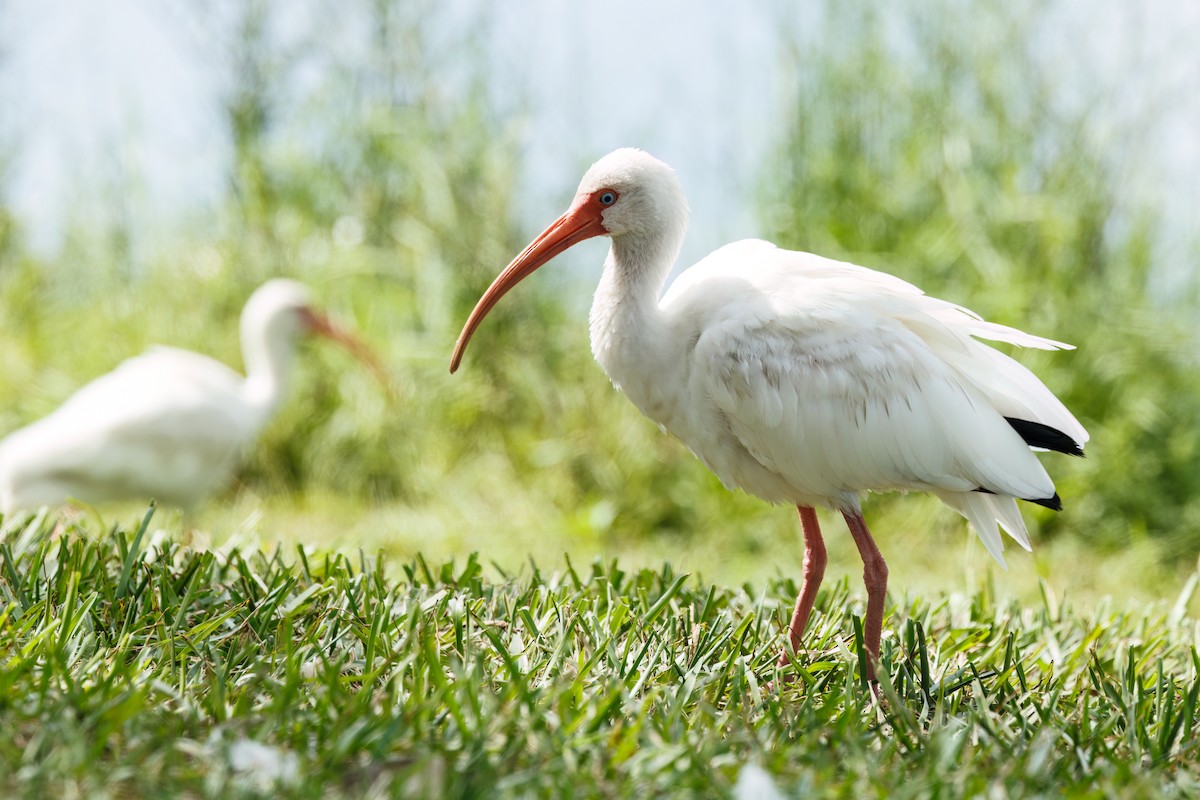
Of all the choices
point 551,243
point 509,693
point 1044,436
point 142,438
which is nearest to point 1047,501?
point 1044,436

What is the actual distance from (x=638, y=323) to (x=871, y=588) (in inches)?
37.6

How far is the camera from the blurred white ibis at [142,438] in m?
6.06

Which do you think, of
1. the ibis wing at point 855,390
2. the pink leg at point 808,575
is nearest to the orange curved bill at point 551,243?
the ibis wing at point 855,390

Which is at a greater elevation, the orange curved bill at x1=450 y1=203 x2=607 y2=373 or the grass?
the orange curved bill at x1=450 y1=203 x2=607 y2=373

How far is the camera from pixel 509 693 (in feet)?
8.07

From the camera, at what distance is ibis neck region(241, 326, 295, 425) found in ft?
23.3

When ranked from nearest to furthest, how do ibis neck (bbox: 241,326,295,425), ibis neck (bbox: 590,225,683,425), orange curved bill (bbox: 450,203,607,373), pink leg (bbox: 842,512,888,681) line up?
pink leg (bbox: 842,512,888,681) < ibis neck (bbox: 590,225,683,425) < orange curved bill (bbox: 450,203,607,373) < ibis neck (bbox: 241,326,295,425)

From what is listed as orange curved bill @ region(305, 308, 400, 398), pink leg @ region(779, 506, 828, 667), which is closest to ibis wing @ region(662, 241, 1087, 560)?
pink leg @ region(779, 506, 828, 667)

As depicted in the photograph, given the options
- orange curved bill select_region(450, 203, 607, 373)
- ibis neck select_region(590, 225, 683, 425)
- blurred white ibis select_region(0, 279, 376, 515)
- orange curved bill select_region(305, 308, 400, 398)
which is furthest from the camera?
orange curved bill select_region(305, 308, 400, 398)

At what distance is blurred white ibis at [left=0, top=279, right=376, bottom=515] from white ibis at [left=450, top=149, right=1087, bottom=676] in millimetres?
3410

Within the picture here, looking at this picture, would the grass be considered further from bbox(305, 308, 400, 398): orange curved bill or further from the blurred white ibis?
Result: bbox(305, 308, 400, 398): orange curved bill

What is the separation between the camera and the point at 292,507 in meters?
7.46

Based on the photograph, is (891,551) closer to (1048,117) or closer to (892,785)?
(1048,117)

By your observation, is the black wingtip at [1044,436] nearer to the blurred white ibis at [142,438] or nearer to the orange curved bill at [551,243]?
the orange curved bill at [551,243]
